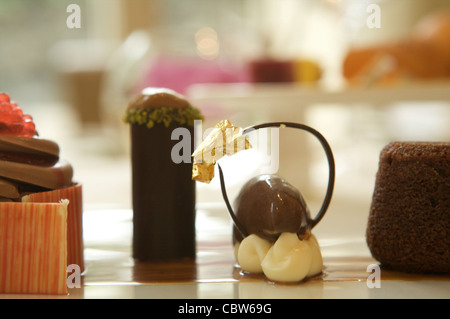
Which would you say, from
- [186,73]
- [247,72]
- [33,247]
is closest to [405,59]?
[247,72]

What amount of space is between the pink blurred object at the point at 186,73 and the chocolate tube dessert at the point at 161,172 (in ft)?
7.06

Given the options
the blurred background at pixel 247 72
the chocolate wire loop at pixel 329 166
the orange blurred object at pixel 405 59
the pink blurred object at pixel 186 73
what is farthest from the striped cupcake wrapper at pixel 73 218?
the pink blurred object at pixel 186 73

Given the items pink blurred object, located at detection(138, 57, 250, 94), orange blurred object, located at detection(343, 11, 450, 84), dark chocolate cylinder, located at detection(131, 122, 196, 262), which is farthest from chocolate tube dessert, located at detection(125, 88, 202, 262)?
pink blurred object, located at detection(138, 57, 250, 94)

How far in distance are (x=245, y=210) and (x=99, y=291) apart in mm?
243

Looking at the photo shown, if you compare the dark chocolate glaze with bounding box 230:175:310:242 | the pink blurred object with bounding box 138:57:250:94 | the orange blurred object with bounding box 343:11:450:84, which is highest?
the pink blurred object with bounding box 138:57:250:94

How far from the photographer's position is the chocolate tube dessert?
37.2 inches

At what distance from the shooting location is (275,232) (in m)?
0.84

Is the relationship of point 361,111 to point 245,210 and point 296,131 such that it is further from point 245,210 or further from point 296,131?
point 245,210

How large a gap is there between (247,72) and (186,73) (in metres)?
1.08

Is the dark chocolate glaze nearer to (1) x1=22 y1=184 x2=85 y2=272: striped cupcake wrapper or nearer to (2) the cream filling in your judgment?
(2) the cream filling

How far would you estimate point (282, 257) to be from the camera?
2.68 feet

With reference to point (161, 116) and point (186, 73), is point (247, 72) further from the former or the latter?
point (161, 116)
